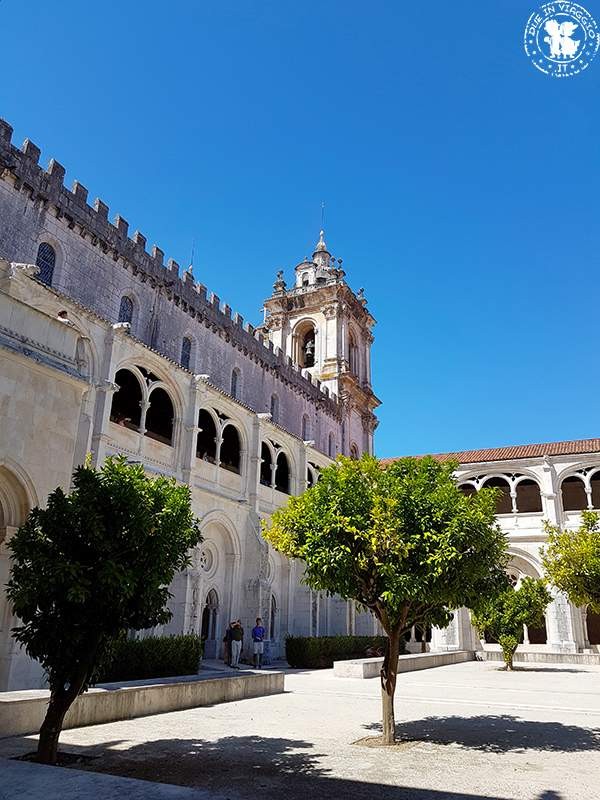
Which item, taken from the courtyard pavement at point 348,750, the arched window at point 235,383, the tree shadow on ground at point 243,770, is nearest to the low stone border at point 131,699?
the courtyard pavement at point 348,750

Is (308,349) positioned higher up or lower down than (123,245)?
higher up

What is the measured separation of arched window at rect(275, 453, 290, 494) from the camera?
1289 inches

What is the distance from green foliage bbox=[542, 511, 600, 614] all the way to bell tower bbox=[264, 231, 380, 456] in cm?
2155

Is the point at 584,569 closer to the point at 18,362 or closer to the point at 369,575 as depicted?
the point at 369,575

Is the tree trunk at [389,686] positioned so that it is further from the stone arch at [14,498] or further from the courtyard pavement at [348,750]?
the stone arch at [14,498]

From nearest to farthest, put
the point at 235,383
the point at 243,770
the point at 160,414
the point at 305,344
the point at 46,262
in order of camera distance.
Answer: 1. the point at 243,770
2. the point at 46,262
3. the point at 160,414
4. the point at 235,383
5. the point at 305,344

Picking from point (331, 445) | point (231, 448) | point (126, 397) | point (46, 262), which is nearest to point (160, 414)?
point (126, 397)

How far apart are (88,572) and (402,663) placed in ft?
A: 65.7

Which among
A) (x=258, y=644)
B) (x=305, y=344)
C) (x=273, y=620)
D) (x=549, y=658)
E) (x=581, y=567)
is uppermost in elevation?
(x=305, y=344)

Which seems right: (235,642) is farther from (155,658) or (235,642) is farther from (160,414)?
(160,414)

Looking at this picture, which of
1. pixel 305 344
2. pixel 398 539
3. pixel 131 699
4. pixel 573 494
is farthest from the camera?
pixel 305 344

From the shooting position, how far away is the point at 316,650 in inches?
1014

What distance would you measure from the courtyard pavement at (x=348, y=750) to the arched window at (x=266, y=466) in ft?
52.3

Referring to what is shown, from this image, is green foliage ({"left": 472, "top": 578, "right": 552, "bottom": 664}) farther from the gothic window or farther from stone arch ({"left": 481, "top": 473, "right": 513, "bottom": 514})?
the gothic window
